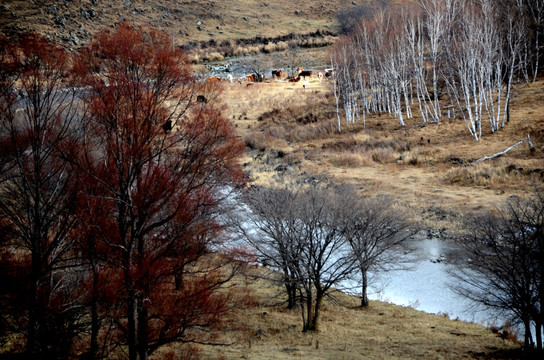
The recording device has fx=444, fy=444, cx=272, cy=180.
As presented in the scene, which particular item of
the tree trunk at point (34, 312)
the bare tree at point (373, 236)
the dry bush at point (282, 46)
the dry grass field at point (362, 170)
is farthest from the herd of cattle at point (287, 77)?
the tree trunk at point (34, 312)

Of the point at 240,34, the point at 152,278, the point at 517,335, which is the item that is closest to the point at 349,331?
the point at 517,335

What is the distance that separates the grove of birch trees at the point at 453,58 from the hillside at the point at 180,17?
35956 millimetres

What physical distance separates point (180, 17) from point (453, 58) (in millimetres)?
69156

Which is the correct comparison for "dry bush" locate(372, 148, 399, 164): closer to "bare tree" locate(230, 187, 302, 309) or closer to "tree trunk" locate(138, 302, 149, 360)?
"bare tree" locate(230, 187, 302, 309)

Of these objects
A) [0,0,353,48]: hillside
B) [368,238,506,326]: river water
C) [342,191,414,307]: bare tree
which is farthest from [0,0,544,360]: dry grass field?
[342,191,414,307]: bare tree

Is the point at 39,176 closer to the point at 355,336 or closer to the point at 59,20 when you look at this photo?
the point at 355,336

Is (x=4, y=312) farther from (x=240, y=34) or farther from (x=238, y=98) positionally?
(x=240, y=34)

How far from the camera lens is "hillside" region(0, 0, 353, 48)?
64562 millimetres

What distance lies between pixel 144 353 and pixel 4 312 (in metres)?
4.92

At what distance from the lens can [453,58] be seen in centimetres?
3531

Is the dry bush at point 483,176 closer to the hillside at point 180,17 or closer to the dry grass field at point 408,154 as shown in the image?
the dry grass field at point 408,154

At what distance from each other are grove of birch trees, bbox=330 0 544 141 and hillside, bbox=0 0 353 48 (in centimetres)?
3596

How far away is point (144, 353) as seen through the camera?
9.85 meters

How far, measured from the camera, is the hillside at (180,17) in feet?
212
